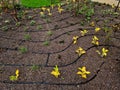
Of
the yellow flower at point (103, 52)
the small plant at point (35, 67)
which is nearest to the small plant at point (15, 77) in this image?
the small plant at point (35, 67)

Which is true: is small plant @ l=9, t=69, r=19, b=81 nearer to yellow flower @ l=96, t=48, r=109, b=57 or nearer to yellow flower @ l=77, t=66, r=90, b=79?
yellow flower @ l=77, t=66, r=90, b=79

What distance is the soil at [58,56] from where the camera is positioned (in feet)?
11.7

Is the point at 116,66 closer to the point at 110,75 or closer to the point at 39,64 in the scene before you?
the point at 110,75

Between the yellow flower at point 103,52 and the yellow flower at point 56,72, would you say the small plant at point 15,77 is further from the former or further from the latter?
the yellow flower at point 103,52

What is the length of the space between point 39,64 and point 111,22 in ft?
10.6

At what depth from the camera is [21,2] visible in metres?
7.81

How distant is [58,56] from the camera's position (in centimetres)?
422

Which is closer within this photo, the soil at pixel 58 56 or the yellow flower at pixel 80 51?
the soil at pixel 58 56

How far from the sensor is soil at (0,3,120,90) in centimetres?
356

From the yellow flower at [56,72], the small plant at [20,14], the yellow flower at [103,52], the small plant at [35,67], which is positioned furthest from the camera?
the small plant at [20,14]

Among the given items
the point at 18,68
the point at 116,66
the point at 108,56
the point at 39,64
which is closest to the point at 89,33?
the point at 108,56

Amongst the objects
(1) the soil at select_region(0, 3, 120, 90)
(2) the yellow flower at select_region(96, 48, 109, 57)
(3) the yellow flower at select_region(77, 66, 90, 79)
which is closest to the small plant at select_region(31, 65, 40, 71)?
(1) the soil at select_region(0, 3, 120, 90)

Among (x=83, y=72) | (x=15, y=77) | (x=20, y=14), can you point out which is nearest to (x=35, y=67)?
(x=15, y=77)

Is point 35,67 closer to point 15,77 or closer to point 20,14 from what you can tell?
point 15,77
